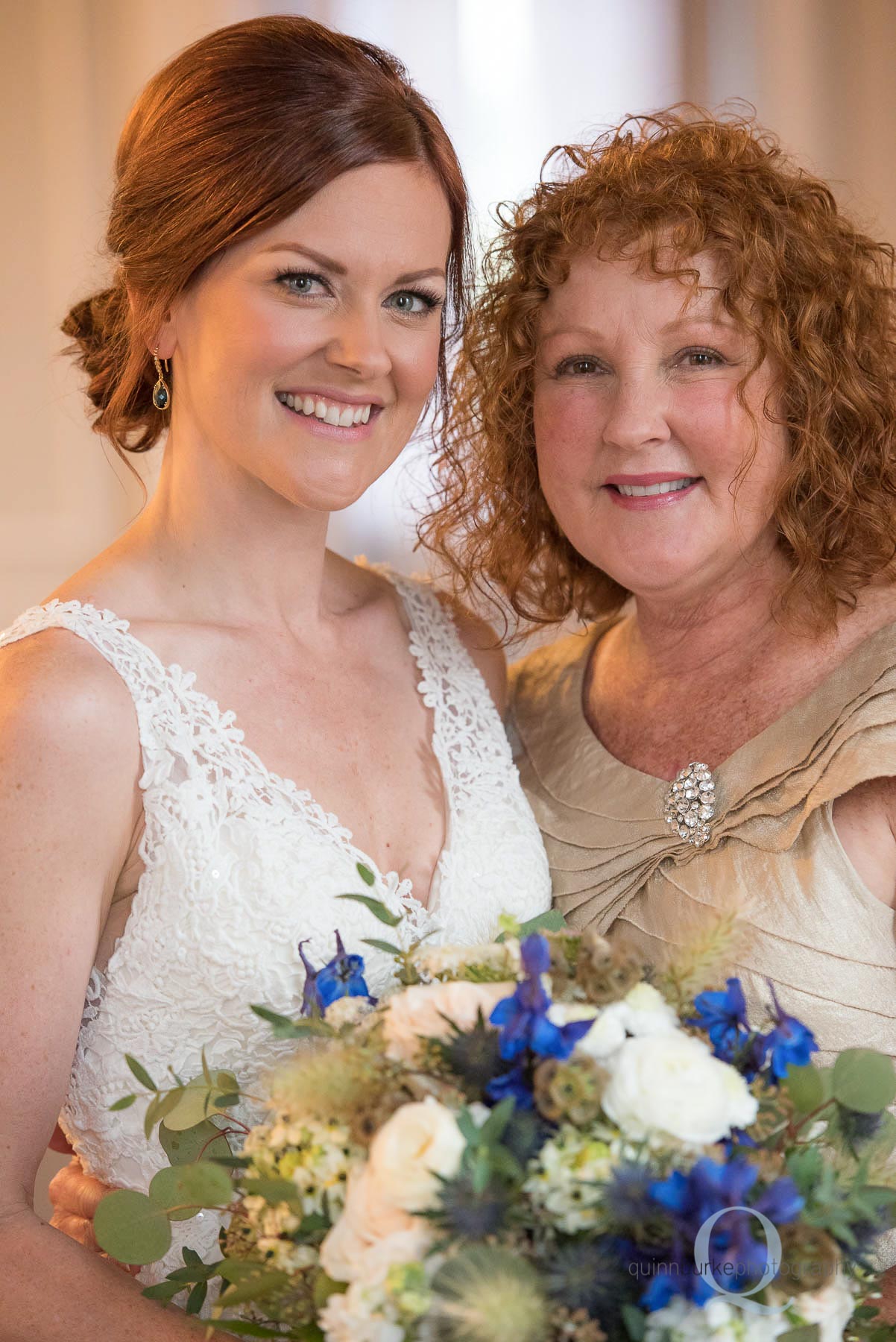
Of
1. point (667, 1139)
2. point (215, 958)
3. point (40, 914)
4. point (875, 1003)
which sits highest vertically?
point (667, 1139)

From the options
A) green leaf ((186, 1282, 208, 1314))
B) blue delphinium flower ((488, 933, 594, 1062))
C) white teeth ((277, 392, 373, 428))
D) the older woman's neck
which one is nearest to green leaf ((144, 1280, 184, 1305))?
green leaf ((186, 1282, 208, 1314))

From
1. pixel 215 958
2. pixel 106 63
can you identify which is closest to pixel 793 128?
pixel 106 63

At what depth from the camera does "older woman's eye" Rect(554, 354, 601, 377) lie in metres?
1.83

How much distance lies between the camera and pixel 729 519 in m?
1.80

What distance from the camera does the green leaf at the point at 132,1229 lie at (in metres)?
1.19

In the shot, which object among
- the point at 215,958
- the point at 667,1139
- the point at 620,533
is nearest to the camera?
the point at 667,1139

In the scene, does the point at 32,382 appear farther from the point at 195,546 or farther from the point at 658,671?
the point at 658,671

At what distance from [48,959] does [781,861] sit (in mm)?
874

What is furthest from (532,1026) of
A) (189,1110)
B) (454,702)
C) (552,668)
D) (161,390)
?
(552,668)

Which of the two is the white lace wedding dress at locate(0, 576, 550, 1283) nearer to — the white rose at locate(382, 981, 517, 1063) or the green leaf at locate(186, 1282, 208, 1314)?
the green leaf at locate(186, 1282, 208, 1314)

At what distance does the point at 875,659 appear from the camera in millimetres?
1717

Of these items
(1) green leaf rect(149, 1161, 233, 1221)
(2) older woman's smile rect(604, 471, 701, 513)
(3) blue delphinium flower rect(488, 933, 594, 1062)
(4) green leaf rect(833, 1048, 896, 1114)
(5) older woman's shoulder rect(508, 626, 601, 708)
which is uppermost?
(2) older woman's smile rect(604, 471, 701, 513)

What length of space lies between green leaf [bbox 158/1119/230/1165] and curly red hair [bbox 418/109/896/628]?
3.29 feet

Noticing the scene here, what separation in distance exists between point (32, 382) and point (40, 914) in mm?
2241
